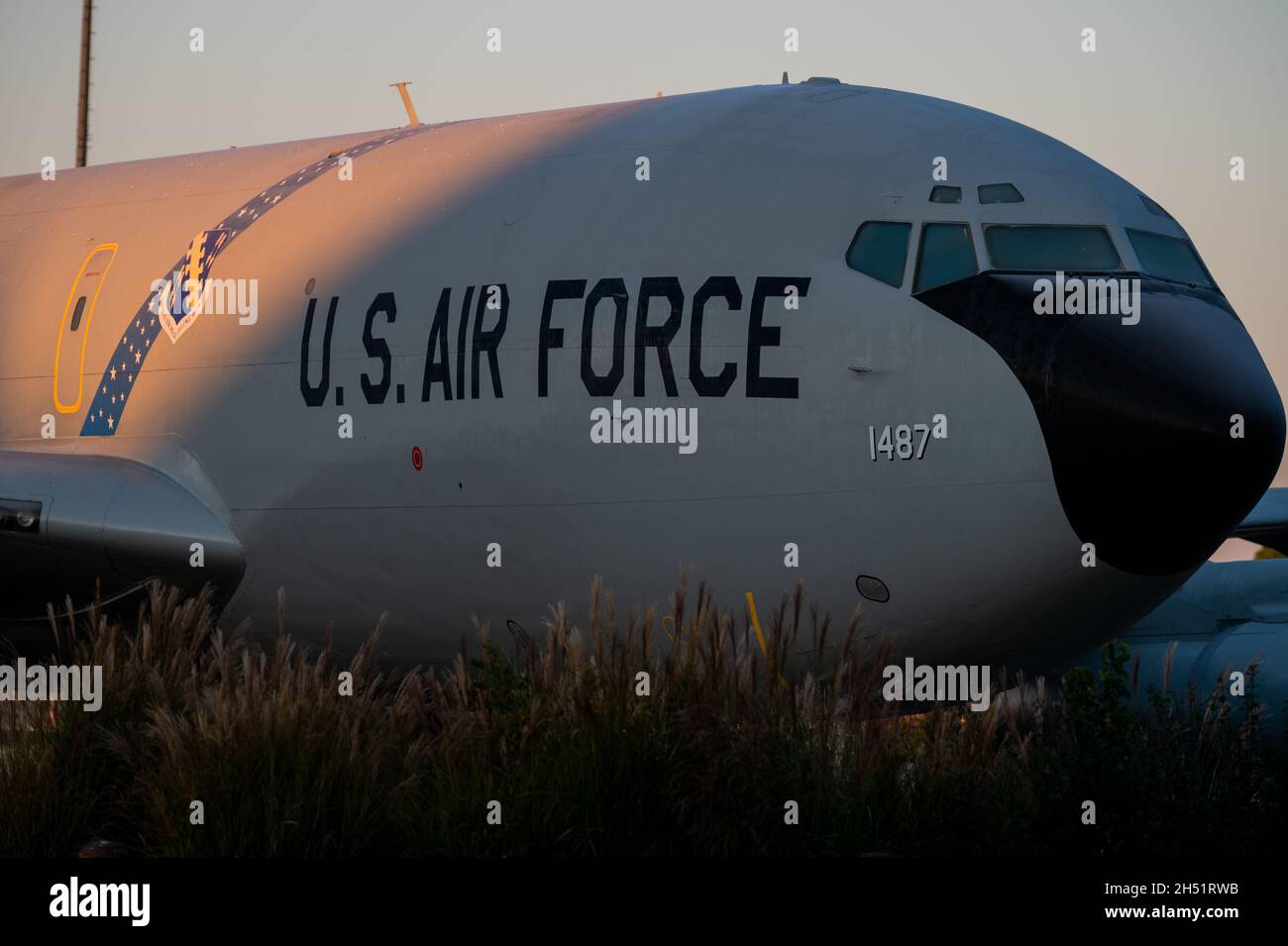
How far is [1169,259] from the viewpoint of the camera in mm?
11234

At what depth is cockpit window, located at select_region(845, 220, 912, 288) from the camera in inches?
426

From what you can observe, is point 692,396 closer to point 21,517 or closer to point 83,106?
point 21,517

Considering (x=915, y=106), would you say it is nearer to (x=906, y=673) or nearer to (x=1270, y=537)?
(x=906, y=673)

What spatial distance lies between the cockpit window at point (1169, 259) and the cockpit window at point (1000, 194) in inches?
30.6

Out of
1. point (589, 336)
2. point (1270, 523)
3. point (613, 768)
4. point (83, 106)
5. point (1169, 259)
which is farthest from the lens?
point (83, 106)

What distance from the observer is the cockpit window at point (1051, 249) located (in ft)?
35.2

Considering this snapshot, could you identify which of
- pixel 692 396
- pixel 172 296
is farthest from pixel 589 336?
pixel 172 296

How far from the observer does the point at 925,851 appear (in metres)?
8.65

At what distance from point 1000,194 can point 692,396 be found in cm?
241

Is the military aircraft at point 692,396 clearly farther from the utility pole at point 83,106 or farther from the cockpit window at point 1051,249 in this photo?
the utility pole at point 83,106

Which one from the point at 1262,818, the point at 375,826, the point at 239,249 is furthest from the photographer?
the point at 239,249

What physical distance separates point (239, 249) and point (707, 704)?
7.62 m

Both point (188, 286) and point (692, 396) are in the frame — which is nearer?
point (692, 396)

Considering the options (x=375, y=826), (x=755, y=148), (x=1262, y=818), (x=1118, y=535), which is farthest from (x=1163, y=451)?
(x=375, y=826)
